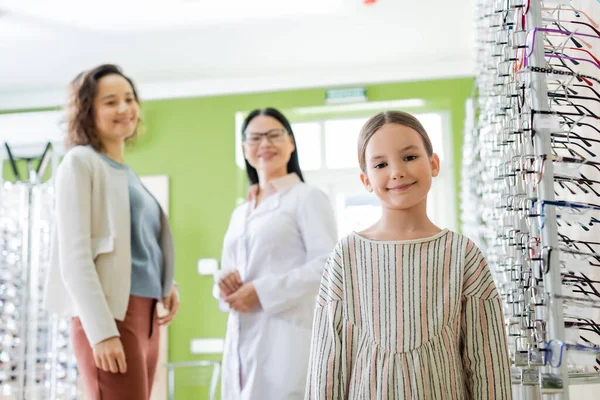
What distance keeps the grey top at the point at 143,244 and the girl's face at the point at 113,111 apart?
0.08 m

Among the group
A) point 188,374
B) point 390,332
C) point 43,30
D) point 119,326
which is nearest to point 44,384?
point 188,374

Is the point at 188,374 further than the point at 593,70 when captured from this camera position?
Yes

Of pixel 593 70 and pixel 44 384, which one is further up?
pixel 593 70

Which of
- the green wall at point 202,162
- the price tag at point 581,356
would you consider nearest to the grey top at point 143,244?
the price tag at point 581,356

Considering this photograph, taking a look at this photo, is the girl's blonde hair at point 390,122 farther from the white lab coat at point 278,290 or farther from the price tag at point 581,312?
the white lab coat at point 278,290

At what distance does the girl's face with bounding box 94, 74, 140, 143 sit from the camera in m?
1.92

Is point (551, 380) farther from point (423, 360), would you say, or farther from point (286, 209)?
point (286, 209)

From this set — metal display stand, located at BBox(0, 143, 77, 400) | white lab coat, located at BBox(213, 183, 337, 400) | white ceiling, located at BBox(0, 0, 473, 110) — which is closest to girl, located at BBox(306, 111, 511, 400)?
white lab coat, located at BBox(213, 183, 337, 400)

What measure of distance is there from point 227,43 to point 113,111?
10.1 feet

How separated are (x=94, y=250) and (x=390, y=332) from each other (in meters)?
1.03

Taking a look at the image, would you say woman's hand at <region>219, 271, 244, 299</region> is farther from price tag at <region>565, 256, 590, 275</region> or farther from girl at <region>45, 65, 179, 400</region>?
price tag at <region>565, 256, 590, 275</region>

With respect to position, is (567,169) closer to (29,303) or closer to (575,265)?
(575,265)

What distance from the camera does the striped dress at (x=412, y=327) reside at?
95cm

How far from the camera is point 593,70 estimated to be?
1.26m
